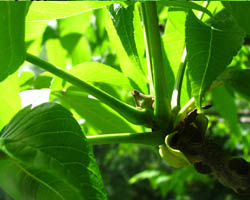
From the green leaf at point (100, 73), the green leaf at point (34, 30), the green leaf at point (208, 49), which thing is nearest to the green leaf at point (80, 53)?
the green leaf at point (34, 30)

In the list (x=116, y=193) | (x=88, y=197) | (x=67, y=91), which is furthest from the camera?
(x=116, y=193)

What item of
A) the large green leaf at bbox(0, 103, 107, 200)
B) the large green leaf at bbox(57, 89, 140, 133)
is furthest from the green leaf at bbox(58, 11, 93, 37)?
the large green leaf at bbox(0, 103, 107, 200)

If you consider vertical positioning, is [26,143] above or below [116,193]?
above

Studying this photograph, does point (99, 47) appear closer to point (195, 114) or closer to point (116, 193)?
point (195, 114)

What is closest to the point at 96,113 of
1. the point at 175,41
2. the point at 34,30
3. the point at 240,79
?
the point at 175,41

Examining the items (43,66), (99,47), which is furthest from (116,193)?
(43,66)

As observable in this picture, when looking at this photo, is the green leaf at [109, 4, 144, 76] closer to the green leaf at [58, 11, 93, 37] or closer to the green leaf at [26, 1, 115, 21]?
the green leaf at [26, 1, 115, 21]

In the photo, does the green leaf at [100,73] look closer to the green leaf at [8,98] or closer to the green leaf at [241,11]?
the green leaf at [8,98]
